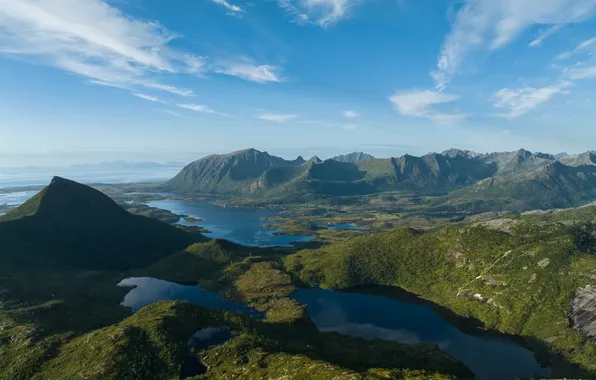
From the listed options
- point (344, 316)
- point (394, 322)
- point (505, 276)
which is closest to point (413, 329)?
point (394, 322)

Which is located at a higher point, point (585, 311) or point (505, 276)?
point (505, 276)

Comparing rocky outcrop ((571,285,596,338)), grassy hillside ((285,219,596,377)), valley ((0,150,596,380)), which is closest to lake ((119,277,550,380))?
valley ((0,150,596,380))

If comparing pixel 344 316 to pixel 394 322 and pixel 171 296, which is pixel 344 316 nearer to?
pixel 394 322

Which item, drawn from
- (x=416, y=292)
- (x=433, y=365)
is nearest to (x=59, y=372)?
(x=433, y=365)

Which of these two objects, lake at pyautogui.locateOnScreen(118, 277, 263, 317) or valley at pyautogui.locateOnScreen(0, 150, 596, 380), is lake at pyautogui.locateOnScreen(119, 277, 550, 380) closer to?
lake at pyautogui.locateOnScreen(118, 277, 263, 317)

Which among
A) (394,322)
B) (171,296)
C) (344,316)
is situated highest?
(394,322)

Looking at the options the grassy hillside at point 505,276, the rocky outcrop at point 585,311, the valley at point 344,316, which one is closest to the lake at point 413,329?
the valley at point 344,316
